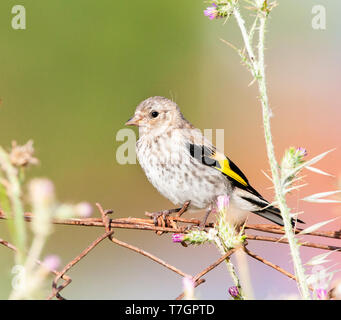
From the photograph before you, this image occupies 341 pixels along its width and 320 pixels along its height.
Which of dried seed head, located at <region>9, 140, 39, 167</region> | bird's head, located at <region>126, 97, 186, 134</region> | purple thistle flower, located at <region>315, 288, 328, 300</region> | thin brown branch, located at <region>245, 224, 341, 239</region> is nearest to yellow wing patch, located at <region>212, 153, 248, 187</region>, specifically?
bird's head, located at <region>126, 97, 186, 134</region>

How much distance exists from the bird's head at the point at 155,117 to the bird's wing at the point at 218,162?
18 cm

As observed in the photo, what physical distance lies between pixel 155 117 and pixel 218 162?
373mm

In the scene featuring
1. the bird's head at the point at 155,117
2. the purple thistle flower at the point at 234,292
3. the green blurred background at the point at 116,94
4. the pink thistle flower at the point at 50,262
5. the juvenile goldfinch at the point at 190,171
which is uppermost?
the green blurred background at the point at 116,94

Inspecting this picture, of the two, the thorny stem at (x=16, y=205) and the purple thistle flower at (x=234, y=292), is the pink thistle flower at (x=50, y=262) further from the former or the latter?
the purple thistle flower at (x=234, y=292)

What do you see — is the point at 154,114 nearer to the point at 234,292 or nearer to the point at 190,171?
the point at 190,171

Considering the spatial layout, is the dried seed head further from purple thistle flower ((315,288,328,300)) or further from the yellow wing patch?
the yellow wing patch

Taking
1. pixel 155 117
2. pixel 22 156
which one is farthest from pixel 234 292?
pixel 155 117

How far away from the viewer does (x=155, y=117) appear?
2729 millimetres

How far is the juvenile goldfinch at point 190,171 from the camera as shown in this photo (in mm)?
2439

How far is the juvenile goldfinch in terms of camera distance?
2439 millimetres

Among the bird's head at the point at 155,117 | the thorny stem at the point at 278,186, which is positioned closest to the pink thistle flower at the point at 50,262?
the thorny stem at the point at 278,186
